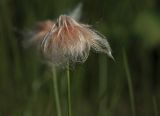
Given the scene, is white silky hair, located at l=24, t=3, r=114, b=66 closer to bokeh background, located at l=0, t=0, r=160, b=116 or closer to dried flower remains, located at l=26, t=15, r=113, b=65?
dried flower remains, located at l=26, t=15, r=113, b=65

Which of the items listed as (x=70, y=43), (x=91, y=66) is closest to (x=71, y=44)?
(x=70, y=43)

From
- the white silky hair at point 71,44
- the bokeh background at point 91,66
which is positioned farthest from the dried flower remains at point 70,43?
the bokeh background at point 91,66

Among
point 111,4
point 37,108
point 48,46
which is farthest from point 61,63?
point 111,4

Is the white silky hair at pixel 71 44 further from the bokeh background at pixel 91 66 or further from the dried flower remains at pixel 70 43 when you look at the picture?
the bokeh background at pixel 91 66

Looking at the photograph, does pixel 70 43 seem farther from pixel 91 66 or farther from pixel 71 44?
pixel 91 66

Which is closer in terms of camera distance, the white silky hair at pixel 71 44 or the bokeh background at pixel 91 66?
the white silky hair at pixel 71 44

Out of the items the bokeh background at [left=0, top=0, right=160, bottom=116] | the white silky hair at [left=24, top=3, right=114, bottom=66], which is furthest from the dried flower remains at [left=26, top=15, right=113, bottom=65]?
the bokeh background at [left=0, top=0, right=160, bottom=116]
